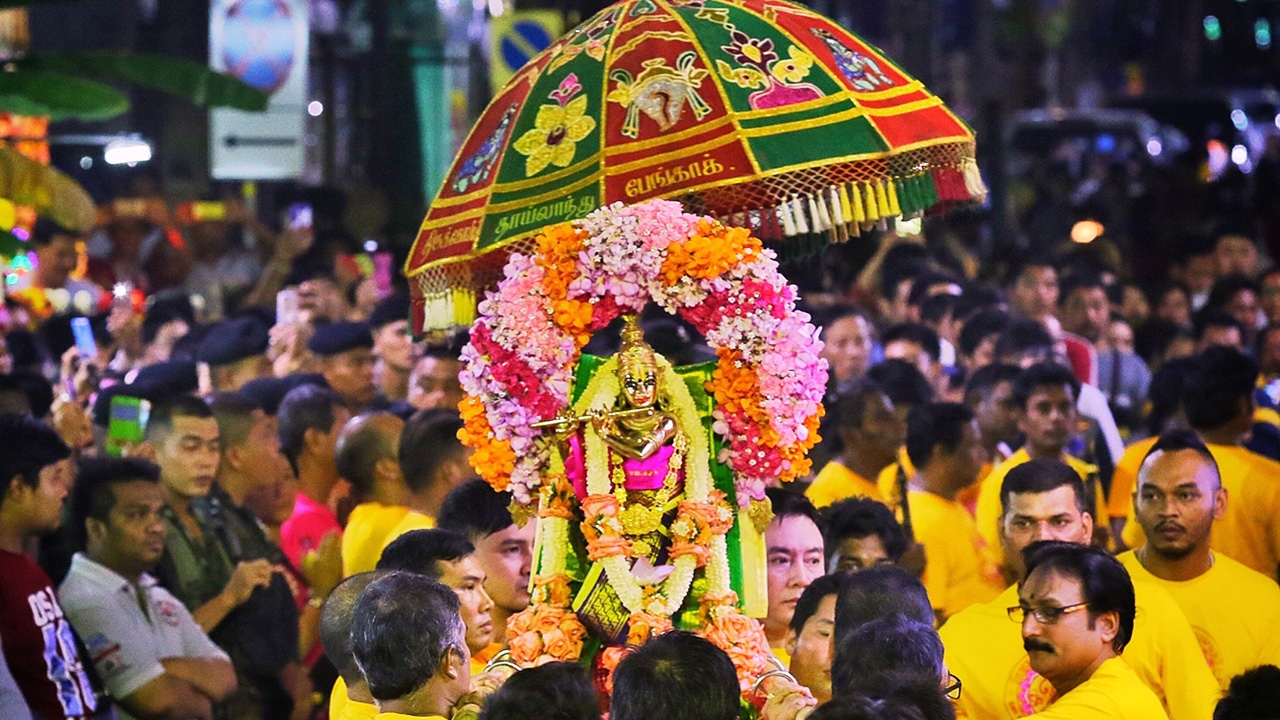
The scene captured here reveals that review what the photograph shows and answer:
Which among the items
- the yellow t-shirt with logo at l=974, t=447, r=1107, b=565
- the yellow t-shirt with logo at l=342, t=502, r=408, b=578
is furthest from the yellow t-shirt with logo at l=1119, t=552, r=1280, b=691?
the yellow t-shirt with logo at l=342, t=502, r=408, b=578

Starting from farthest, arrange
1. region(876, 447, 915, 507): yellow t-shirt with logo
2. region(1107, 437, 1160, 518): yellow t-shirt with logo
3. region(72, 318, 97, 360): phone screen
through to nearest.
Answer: region(72, 318, 97, 360): phone screen
region(1107, 437, 1160, 518): yellow t-shirt with logo
region(876, 447, 915, 507): yellow t-shirt with logo

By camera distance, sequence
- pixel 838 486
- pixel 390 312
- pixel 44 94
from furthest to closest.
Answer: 1. pixel 390 312
2. pixel 44 94
3. pixel 838 486

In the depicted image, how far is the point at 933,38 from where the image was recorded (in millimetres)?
37656

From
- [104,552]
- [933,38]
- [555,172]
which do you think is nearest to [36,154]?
[104,552]

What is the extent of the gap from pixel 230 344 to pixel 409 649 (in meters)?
6.69

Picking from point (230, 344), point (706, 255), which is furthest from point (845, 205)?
point (230, 344)

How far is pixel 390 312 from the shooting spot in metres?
12.1

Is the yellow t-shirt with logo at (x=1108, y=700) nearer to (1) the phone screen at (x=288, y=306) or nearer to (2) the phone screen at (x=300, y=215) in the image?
(1) the phone screen at (x=288, y=306)

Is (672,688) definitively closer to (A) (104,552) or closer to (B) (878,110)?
(B) (878,110)

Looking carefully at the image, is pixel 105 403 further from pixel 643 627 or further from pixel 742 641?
pixel 742 641

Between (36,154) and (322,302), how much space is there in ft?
25.9

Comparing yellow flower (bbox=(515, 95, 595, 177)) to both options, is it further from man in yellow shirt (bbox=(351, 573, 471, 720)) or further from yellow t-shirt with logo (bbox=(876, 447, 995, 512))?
yellow t-shirt with logo (bbox=(876, 447, 995, 512))

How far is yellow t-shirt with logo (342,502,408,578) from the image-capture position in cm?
861

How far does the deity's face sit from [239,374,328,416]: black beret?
168 inches
